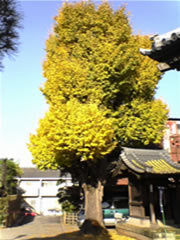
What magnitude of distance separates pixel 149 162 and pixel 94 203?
3883 mm

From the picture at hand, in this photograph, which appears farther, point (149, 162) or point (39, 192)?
point (39, 192)

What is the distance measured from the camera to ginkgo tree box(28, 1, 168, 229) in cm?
1166

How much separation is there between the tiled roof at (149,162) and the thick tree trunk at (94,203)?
2.51 m

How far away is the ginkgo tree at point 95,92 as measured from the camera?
11.7 m

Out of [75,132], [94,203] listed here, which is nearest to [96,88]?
[75,132]

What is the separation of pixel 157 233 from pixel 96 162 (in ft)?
16.6

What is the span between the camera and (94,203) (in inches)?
508

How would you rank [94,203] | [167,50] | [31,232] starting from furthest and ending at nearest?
1. [31,232]
2. [94,203]
3. [167,50]

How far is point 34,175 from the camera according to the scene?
34156 mm

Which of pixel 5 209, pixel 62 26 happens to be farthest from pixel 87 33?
pixel 5 209

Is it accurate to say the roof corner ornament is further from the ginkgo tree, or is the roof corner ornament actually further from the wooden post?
the wooden post

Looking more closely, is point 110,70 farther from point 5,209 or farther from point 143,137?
point 5,209

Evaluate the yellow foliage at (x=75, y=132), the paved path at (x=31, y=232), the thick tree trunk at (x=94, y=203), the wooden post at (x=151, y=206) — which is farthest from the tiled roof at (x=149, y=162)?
the paved path at (x=31, y=232)

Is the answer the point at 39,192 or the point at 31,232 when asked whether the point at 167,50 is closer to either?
the point at 31,232
